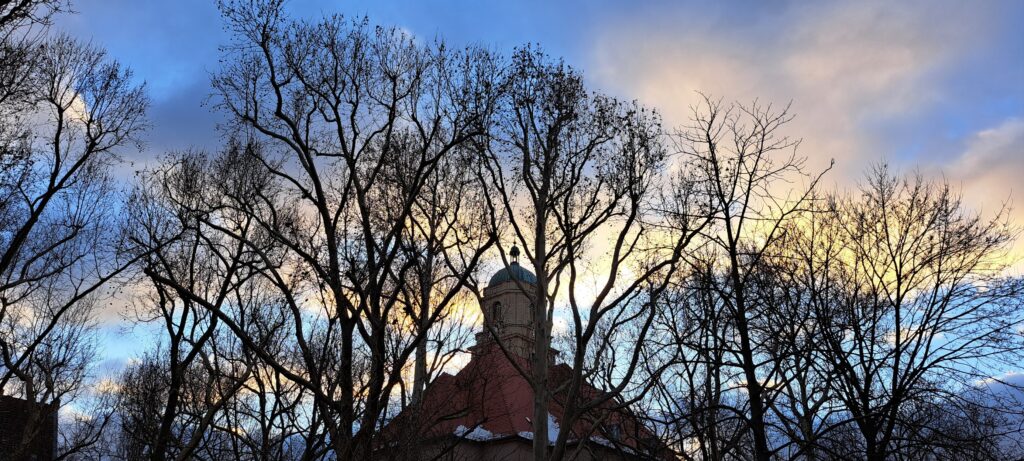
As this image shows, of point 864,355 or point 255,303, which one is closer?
point 864,355

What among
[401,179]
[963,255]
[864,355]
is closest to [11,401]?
[401,179]

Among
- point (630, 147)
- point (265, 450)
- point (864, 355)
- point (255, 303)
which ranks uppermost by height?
point (630, 147)

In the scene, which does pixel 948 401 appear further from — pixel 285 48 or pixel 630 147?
pixel 285 48

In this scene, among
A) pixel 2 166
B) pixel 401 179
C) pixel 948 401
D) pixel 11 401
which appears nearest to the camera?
pixel 2 166

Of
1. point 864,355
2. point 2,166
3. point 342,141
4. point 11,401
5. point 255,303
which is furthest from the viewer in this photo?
point 11,401

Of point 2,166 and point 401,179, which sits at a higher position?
point 401,179

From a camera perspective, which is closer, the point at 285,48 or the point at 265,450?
the point at 285,48

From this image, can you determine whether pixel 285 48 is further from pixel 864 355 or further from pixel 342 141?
pixel 864 355

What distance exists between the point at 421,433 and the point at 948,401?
9.13m

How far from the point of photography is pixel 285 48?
418 inches

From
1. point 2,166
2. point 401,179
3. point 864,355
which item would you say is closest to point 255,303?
point 401,179

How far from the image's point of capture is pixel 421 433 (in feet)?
46.1

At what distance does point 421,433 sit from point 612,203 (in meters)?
5.87

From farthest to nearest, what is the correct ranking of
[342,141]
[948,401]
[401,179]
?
1. [401,179]
2. [948,401]
3. [342,141]
